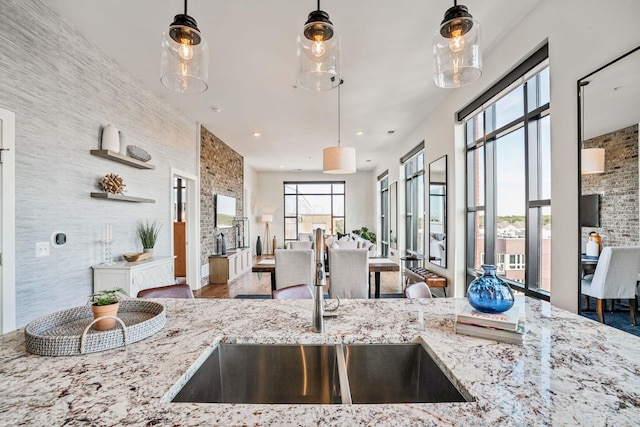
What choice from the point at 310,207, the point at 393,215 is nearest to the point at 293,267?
the point at 393,215

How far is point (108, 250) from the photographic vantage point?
316 cm

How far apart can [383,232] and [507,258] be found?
6.21 meters

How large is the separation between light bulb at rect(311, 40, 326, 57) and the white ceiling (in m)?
1.20

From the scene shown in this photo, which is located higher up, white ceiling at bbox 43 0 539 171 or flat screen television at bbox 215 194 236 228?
white ceiling at bbox 43 0 539 171

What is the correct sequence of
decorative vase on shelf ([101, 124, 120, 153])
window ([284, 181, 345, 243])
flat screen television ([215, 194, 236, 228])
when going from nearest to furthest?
decorative vase on shelf ([101, 124, 120, 153]), flat screen television ([215, 194, 236, 228]), window ([284, 181, 345, 243])

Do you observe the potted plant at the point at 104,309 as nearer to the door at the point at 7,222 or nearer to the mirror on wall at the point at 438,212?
the door at the point at 7,222

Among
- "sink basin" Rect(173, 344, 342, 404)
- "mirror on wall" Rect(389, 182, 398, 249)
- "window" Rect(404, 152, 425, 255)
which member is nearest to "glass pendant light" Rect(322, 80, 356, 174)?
Answer: "window" Rect(404, 152, 425, 255)

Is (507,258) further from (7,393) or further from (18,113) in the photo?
(18,113)

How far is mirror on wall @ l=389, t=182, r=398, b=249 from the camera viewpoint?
7.23 m

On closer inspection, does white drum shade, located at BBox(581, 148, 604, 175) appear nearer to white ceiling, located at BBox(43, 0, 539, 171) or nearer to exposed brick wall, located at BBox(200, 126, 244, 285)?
white ceiling, located at BBox(43, 0, 539, 171)

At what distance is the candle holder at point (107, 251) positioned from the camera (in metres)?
3.11

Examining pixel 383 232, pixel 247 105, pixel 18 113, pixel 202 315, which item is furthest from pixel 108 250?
pixel 383 232

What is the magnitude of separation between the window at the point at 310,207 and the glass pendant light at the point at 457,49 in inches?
367

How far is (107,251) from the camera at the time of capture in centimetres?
315
